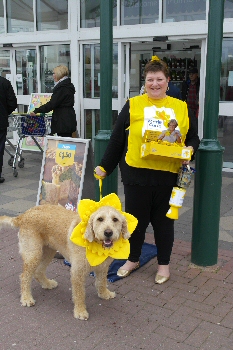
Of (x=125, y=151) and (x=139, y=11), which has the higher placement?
(x=139, y=11)

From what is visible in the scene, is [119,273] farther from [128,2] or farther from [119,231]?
[128,2]

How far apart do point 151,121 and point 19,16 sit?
8073 mm

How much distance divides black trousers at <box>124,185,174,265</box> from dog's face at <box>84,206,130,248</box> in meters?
0.67

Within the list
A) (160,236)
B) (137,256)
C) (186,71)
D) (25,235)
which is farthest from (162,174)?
(186,71)

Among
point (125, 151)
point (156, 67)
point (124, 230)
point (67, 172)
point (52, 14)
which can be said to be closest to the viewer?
point (124, 230)

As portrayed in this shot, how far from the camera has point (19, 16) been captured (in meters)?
10.4

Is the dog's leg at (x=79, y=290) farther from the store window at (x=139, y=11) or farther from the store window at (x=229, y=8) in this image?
the store window at (x=139, y=11)

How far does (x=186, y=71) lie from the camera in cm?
1096

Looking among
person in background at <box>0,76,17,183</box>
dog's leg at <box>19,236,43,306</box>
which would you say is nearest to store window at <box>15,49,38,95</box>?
person in background at <box>0,76,17,183</box>

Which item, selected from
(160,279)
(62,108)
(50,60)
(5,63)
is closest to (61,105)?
(62,108)

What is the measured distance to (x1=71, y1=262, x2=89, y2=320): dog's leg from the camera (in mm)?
3363

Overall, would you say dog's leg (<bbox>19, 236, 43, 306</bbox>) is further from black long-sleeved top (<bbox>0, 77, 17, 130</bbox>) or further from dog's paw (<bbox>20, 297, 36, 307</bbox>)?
black long-sleeved top (<bbox>0, 77, 17, 130</bbox>)

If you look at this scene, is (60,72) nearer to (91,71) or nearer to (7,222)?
(91,71)

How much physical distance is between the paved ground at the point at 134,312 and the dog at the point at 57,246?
0.45 ft
